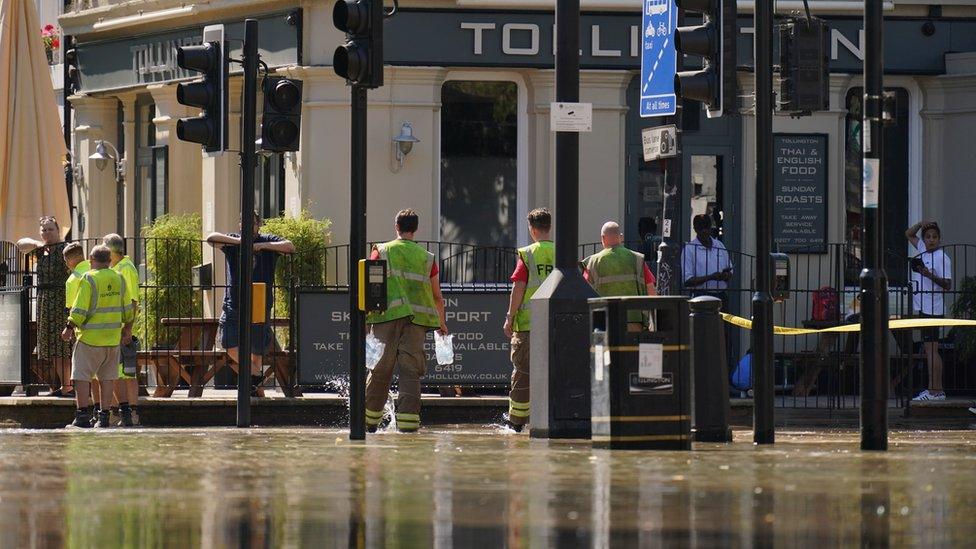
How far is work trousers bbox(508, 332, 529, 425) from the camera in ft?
54.6

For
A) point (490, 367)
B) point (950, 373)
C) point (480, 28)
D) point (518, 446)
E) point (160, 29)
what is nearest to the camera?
point (518, 446)

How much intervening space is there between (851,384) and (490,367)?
4457 millimetres

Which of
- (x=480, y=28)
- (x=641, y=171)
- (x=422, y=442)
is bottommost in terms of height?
(x=422, y=442)

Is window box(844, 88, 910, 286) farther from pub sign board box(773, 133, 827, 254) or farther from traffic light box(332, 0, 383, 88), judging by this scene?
traffic light box(332, 0, 383, 88)

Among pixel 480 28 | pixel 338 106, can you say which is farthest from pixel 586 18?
pixel 338 106

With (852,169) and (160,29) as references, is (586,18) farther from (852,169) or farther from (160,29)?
(160,29)

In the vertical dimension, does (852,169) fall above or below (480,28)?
below

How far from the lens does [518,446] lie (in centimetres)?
1377

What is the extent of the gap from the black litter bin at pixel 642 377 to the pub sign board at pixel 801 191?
33.7 feet

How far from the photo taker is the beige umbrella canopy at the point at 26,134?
72.9ft

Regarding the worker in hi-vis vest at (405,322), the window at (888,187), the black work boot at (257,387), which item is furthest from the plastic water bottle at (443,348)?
the window at (888,187)

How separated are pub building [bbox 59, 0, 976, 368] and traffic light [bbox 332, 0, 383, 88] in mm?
8857

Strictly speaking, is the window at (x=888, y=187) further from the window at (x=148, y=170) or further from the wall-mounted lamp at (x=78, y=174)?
the wall-mounted lamp at (x=78, y=174)

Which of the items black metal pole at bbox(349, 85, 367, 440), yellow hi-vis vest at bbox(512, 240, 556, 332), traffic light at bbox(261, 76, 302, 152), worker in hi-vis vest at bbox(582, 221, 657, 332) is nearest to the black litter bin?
black metal pole at bbox(349, 85, 367, 440)
